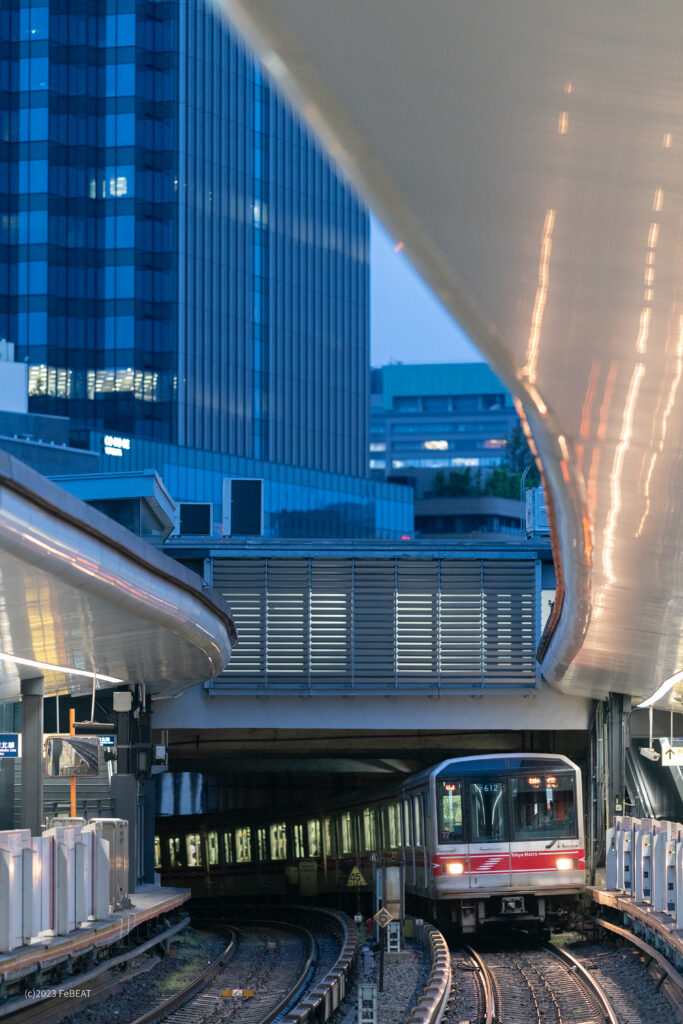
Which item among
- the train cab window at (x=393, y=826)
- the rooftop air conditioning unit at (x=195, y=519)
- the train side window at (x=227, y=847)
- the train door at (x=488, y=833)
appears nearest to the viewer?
the train door at (x=488, y=833)

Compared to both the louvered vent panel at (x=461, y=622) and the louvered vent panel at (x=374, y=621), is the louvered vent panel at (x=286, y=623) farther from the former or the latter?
the louvered vent panel at (x=461, y=622)

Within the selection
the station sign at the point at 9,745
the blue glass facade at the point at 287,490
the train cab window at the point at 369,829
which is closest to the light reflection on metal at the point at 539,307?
the station sign at the point at 9,745

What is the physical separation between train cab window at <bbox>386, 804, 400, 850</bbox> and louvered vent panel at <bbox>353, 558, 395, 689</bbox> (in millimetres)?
2450

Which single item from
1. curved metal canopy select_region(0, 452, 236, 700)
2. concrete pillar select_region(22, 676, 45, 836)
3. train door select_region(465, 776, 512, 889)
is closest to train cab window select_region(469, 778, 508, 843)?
train door select_region(465, 776, 512, 889)

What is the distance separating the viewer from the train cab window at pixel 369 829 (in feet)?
100

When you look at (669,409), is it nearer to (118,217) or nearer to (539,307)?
(539,307)

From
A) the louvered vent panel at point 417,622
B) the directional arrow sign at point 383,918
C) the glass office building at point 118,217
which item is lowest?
the directional arrow sign at point 383,918

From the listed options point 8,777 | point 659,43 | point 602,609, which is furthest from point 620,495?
point 8,777

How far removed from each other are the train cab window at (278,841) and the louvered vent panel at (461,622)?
927cm

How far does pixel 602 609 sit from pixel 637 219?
8972 millimetres

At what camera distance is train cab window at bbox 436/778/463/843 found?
23.3m

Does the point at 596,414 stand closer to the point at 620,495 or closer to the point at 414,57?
the point at 620,495

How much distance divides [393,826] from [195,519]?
39.7ft

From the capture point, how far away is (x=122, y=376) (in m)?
84.4
